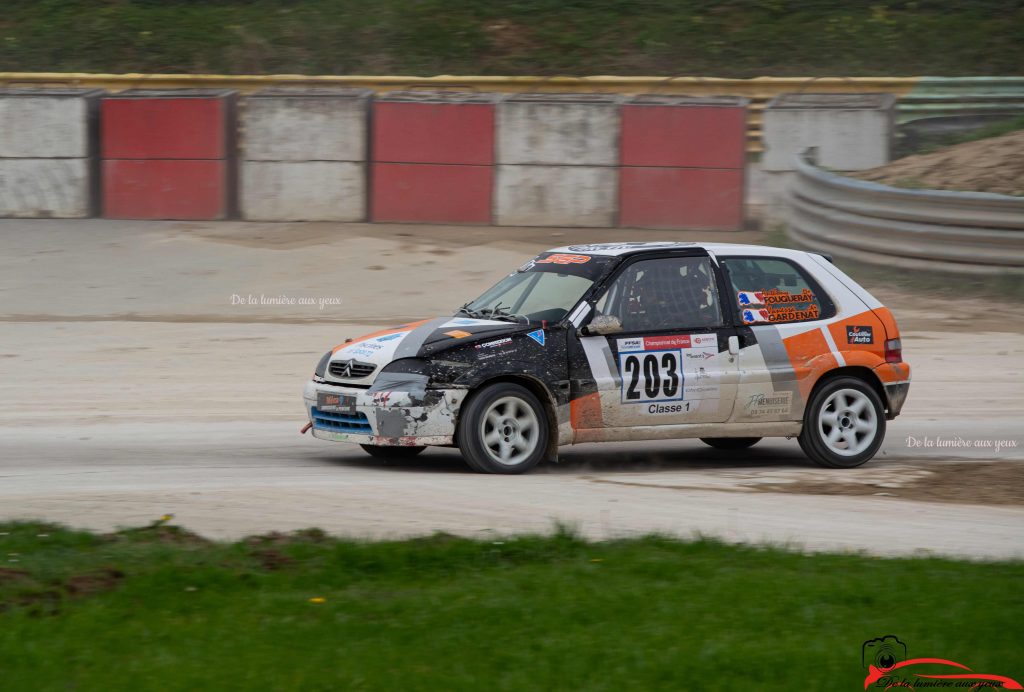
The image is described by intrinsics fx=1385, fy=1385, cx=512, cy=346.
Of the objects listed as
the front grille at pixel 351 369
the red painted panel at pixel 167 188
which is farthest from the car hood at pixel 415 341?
the red painted panel at pixel 167 188

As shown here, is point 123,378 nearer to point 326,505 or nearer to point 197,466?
point 197,466

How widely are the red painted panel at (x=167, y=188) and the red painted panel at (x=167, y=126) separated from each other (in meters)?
0.18

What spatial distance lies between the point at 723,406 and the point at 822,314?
3.42 ft

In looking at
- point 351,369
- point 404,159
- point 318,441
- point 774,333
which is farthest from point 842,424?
point 404,159

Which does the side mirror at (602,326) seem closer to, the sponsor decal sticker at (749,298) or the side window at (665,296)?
the side window at (665,296)

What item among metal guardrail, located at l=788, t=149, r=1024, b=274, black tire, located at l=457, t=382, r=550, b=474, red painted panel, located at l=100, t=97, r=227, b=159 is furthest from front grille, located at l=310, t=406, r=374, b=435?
red painted panel, located at l=100, t=97, r=227, b=159

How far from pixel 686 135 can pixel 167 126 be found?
7904mm

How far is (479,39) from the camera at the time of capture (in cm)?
2725

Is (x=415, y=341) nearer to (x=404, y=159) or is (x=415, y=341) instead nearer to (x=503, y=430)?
(x=503, y=430)

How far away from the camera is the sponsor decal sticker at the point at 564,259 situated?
32.1 ft

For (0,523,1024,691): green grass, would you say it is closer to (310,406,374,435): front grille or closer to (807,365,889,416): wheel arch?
(310,406,374,435): front grille

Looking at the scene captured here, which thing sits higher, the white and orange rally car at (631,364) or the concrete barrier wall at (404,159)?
the concrete barrier wall at (404,159)

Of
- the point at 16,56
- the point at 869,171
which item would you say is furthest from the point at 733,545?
the point at 16,56

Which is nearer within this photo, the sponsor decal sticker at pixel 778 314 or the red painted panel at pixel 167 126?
the sponsor decal sticker at pixel 778 314
